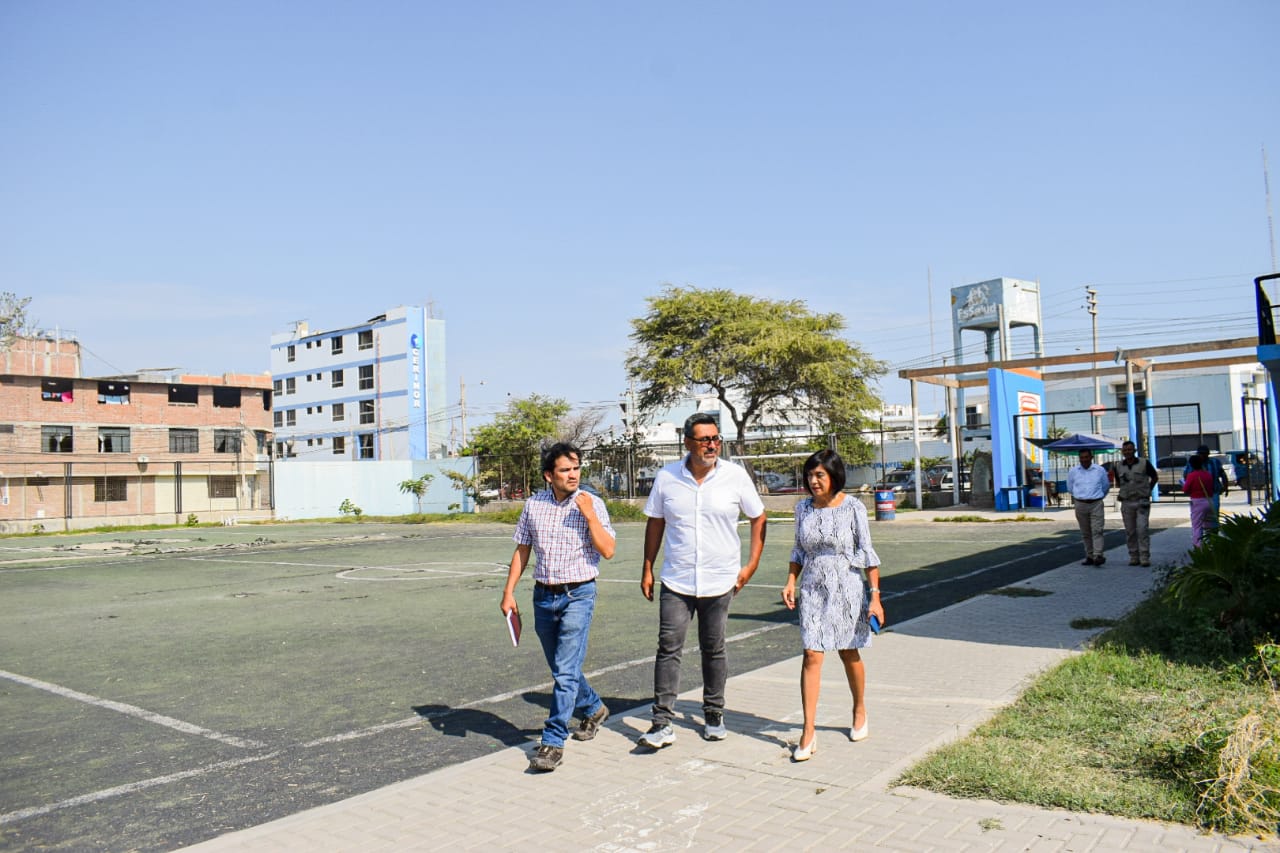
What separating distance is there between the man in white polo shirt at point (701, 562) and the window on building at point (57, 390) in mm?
58524

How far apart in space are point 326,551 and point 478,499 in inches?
860

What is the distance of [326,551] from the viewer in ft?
76.6

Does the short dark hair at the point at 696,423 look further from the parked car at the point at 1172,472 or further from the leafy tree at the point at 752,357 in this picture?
the leafy tree at the point at 752,357

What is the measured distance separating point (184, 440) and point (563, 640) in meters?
61.1

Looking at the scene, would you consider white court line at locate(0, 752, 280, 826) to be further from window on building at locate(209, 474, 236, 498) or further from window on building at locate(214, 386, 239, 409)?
window on building at locate(214, 386, 239, 409)

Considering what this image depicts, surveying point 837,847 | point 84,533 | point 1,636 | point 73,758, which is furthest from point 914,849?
point 84,533

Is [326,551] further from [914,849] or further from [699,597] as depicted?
[914,849]

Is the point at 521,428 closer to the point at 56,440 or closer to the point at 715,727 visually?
the point at 56,440

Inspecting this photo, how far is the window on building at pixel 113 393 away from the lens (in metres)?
57.0

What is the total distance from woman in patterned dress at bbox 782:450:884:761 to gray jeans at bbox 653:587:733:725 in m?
0.50

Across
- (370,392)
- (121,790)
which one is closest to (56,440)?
(370,392)

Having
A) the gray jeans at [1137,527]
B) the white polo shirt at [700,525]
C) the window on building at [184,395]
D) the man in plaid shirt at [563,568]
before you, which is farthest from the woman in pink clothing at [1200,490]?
the window on building at [184,395]

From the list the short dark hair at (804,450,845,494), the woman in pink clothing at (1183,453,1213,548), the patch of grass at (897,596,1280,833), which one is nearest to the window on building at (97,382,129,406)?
the woman in pink clothing at (1183,453,1213,548)

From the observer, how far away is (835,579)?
18.9 ft
